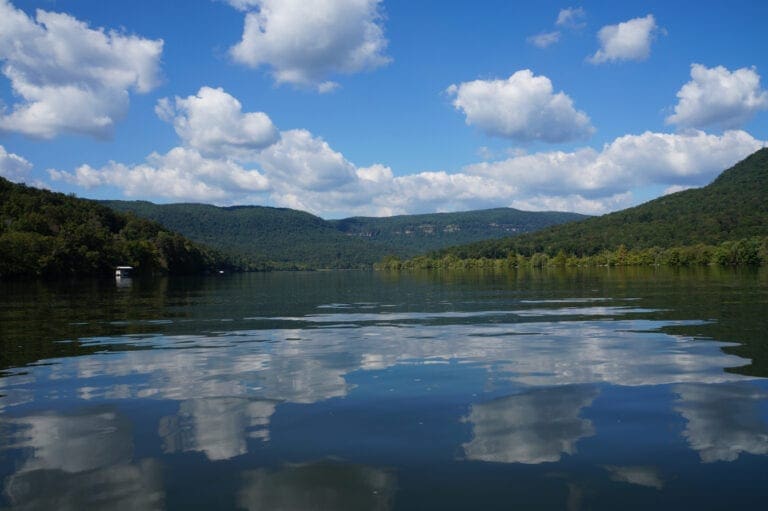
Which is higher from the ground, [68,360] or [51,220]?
[51,220]

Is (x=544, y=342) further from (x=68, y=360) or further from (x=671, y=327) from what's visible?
(x=68, y=360)

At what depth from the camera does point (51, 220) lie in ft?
552

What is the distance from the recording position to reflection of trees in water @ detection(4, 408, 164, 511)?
26.9 ft

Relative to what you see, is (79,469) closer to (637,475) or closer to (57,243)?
(637,475)

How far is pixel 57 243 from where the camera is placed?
14038cm

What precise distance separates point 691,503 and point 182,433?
8537 mm

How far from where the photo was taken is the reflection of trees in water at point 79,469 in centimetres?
820

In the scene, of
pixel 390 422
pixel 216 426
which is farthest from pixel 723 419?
pixel 216 426

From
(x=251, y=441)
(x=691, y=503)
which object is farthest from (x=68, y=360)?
(x=691, y=503)

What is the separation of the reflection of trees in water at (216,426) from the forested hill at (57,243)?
132302mm

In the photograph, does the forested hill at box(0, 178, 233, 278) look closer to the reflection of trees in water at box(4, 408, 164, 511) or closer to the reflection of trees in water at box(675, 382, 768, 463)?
the reflection of trees in water at box(4, 408, 164, 511)

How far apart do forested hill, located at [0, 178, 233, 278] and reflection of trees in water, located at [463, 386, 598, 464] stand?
447 ft

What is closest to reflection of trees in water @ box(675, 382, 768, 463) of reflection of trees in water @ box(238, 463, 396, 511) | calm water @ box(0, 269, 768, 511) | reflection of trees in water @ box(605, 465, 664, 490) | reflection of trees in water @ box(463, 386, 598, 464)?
calm water @ box(0, 269, 768, 511)

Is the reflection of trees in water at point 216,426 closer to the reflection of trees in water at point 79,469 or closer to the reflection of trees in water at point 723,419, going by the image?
the reflection of trees in water at point 79,469
